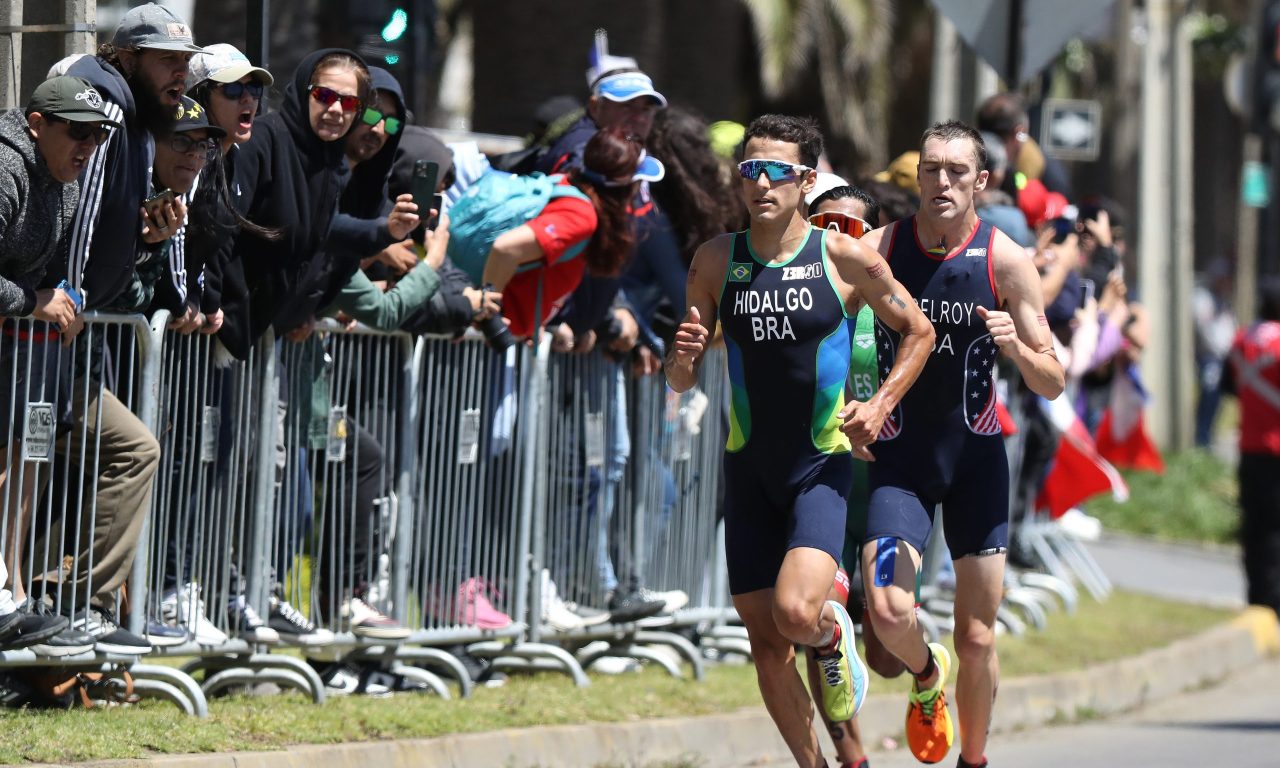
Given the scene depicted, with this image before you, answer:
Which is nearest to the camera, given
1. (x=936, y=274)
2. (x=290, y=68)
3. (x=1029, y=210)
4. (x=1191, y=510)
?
(x=936, y=274)

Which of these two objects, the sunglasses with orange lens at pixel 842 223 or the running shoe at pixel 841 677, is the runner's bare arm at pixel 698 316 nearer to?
the sunglasses with orange lens at pixel 842 223

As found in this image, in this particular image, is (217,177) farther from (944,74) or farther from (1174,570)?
(1174,570)

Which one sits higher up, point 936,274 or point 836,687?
point 936,274

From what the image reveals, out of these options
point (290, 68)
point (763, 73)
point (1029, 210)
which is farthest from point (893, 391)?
point (763, 73)

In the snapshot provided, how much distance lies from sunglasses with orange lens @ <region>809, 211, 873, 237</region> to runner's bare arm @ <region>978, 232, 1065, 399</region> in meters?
0.59

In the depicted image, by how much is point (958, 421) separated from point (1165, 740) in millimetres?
3368

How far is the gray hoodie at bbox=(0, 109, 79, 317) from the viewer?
21.6ft

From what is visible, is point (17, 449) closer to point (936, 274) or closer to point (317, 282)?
point (317, 282)

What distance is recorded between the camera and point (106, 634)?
7133mm

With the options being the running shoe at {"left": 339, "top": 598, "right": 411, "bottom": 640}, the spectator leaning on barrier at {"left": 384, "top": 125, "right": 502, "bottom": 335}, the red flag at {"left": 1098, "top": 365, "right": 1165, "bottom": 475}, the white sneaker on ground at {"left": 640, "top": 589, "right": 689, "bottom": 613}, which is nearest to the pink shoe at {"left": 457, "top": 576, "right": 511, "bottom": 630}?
the running shoe at {"left": 339, "top": 598, "right": 411, "bottom": 640}

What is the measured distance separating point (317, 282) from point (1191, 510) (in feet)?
42.0

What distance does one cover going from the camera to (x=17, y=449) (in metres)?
6.88

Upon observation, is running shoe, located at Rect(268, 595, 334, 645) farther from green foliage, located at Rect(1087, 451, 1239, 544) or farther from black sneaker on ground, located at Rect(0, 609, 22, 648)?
green foliage, located at Rect(1087, 451, 1239, 544)

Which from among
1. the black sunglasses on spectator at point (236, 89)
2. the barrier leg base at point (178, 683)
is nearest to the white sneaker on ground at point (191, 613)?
the barrier leg base at point (178, 683)
